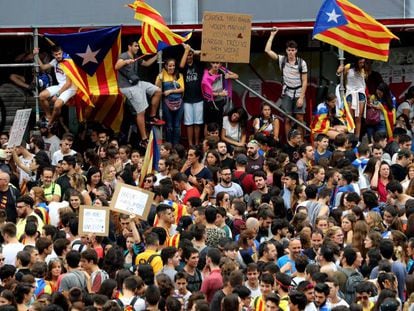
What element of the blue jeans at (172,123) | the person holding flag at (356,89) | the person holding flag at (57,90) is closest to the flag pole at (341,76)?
the person holding flag at (356,89)

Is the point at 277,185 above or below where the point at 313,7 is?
below

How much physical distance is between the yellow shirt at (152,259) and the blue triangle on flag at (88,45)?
746 cm

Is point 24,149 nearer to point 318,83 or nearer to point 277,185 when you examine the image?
point 277,185

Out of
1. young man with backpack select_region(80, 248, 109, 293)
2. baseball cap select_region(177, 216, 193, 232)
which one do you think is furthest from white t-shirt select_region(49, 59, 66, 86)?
young man with backpack select_region(80, 248, 109, 293)

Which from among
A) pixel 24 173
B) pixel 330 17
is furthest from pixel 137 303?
pixel 330 17

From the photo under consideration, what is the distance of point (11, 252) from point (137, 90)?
304 inches

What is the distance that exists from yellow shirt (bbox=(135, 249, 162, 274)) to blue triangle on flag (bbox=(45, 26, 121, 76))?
746 centimetres

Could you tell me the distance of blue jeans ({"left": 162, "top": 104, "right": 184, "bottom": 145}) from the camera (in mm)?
26234

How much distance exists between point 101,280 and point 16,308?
1558mm

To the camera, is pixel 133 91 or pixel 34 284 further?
pixel 133 91

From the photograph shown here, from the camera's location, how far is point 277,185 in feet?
74.3

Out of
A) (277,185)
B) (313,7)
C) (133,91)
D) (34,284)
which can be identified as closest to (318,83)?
(313,7)

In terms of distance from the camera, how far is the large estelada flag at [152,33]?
2514cm

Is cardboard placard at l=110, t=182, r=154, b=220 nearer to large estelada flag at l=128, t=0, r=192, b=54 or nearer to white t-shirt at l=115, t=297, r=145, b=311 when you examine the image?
white t-shirt at l=115, t=297, r=145, b=311
